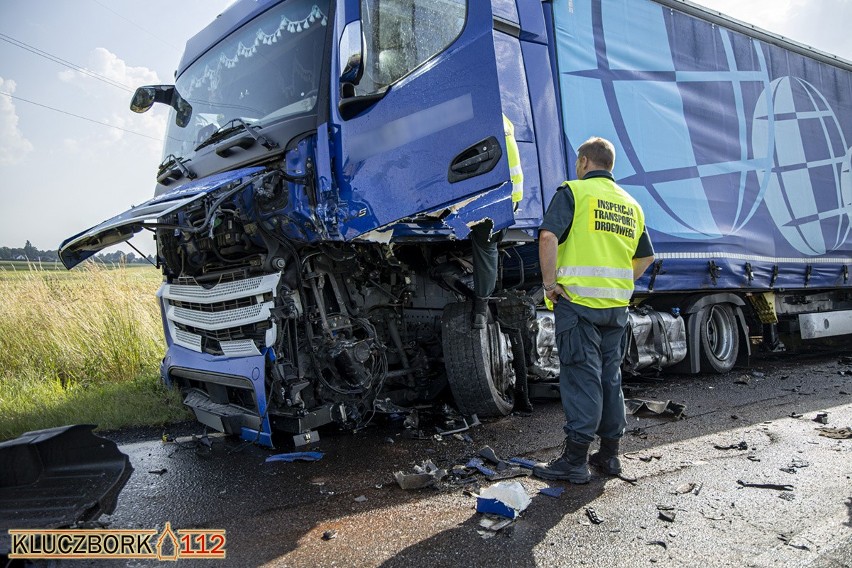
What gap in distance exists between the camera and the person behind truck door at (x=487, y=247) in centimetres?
328

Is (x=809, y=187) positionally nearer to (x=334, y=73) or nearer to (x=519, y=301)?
(x=519, y=301)

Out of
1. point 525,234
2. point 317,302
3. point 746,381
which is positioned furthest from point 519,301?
point 746,381

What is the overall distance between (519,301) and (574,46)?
2.05 meters

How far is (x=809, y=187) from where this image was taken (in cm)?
695

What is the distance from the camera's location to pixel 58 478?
249cm

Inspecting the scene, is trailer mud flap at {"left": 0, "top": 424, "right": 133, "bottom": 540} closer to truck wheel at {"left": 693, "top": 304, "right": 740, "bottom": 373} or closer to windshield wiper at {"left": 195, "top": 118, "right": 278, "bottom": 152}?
windshield wiper at {"left": 195, "top": 118, "right": 278, "bottom": 152}

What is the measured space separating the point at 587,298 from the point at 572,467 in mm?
923

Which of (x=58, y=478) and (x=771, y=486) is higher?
(x=58, y=478)

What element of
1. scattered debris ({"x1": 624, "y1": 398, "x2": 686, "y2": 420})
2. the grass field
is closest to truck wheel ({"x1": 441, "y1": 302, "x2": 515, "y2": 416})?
scattered debris ({"x1": 624, "y1": 398, "x2": 686, "y2": 420})

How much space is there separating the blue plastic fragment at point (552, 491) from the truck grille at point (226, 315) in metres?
1.72

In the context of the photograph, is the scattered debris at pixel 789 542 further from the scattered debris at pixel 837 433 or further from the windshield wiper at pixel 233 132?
the windshield wiper at pixel 233 132

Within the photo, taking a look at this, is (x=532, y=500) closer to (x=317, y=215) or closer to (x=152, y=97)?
(x=317, y=215)

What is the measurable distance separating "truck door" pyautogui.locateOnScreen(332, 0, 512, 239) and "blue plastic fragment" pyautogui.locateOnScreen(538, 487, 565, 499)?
4.79ft

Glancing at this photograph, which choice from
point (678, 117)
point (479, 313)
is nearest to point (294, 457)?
point (479, 313)
